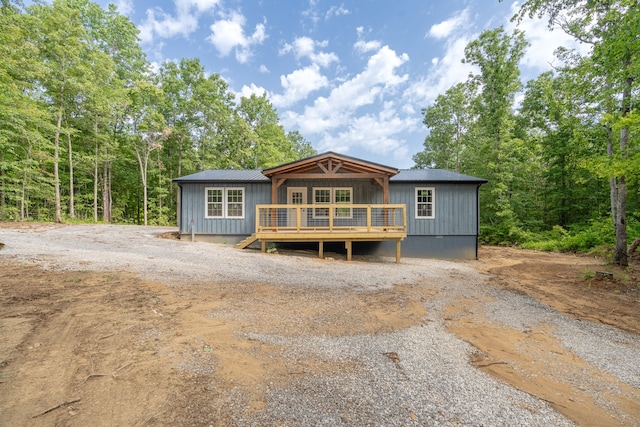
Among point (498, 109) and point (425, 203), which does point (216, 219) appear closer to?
point (425, 203)

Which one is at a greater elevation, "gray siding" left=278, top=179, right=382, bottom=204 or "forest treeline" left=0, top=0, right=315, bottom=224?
"forest treeline" left=0, top=0, right=315, bottom=224

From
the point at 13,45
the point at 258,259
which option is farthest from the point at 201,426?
the point at 13,45

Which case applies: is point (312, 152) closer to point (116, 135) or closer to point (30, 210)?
point (116, 135)

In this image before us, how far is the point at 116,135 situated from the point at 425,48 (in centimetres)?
2566

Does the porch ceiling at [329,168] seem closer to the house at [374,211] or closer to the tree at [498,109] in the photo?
the house at [374,211]

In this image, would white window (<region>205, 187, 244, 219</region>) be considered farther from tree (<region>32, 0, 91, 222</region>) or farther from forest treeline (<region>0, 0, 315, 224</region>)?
tree (<region>32, 0, 91, 222</region>)

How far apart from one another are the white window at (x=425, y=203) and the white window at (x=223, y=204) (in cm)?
773

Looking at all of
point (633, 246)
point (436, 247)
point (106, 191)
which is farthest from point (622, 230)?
point (106, 191)

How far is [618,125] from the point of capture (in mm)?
6418

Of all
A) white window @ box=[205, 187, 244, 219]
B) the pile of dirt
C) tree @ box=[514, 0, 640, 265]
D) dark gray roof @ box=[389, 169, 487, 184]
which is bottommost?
the pile of dirt

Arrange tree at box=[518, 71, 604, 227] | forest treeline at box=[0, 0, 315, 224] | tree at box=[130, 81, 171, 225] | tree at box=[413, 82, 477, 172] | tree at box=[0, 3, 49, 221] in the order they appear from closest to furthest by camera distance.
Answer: tree at box=[0, 3, 49, 221], forest treeline at box=[0, 0, 315, 224], tree at box=[518, 71, 604, 227], tree at box=[130, 81, 171, 225], tree at box=[413, 82, 477, 172]

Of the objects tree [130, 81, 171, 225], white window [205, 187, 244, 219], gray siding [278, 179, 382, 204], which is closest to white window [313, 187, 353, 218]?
gray siding [278, 179, 382, 204]

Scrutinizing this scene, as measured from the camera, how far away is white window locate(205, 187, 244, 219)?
11.2 m

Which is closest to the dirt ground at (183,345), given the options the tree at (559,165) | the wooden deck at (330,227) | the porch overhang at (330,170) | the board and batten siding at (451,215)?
the wooden deck at (330,227)
